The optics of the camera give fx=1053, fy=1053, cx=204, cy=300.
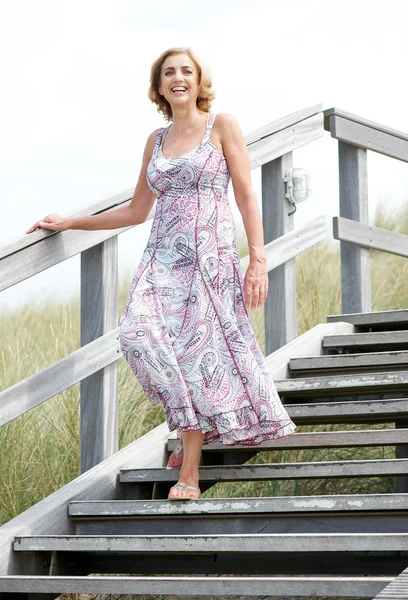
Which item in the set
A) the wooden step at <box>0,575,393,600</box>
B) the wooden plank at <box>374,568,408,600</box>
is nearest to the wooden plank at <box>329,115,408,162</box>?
the wooden step at <box>0,575,393,600</box>

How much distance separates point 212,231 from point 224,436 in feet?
2.30

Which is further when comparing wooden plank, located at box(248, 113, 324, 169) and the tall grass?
the tall grass

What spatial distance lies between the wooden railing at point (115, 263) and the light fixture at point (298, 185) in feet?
0.12

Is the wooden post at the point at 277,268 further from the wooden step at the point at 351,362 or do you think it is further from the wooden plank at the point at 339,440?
the wooden plank at the point at 339,440

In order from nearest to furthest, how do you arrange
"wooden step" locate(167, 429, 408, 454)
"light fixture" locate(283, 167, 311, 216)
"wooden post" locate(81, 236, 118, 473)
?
1. "wooden step" locate(167, 429, 408, 454)
2. "wooden post" locate(81, 236, 118, 473)
3. "light fixture" locate(283, 167, 311, 216)

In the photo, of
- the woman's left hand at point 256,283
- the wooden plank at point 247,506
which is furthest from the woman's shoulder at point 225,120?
the wooden plank at point 247,506

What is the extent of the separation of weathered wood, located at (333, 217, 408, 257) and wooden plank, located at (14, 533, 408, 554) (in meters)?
2.38

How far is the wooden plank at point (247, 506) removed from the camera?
3.03m

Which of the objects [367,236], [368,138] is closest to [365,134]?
[368,138]

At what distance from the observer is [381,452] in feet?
19.8

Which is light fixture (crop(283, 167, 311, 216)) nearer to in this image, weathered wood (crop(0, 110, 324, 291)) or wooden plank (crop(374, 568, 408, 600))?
weathered wood (crop(0, 110, 324, 291))

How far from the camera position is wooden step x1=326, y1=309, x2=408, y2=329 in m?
4.88

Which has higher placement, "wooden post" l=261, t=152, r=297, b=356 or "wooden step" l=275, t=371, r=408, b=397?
"wooden post" l=261, t=152, r=297, b=356

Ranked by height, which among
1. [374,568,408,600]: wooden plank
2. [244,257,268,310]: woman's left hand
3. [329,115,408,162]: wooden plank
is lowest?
[374,568,408,600]: wooden plank
